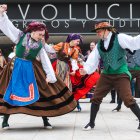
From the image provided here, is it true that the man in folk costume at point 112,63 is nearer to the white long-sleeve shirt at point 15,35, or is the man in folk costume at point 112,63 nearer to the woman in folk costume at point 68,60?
the white long-sleeve shirt at point 15,35

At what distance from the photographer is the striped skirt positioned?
6962 mm

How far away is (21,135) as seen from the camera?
21.6 ft

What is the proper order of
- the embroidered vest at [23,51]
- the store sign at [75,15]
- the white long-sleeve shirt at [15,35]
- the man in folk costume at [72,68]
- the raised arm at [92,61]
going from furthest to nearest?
the store sign at [75,15] < the man in folk costume at [72,68] < the raised arm at [92,61] < the embroidered vest at [23,51] < the white long-sleeve shirt at [15,35]

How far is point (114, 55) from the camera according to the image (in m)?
6.91

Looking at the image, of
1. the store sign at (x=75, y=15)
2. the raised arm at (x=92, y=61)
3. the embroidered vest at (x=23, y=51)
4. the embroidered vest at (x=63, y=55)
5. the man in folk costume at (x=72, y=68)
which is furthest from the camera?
the store sign at (x=75, y=15)

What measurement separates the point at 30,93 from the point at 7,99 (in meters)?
0.29

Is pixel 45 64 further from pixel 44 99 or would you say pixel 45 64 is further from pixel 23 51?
pixel 44 99

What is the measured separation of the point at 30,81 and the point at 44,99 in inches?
11.2

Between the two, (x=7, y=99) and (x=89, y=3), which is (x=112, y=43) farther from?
(x=89, y=3)

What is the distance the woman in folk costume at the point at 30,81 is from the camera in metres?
6.94

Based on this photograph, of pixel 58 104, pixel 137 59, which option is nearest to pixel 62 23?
pixel 137 59

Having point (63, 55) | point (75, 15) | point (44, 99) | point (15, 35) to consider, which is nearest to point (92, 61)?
point (44, 99)

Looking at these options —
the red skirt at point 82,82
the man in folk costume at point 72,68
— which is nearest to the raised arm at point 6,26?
the man in folk costume at point 72,68

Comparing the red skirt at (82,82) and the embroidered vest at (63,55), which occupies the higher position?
the embroidered vest at (63,55)
